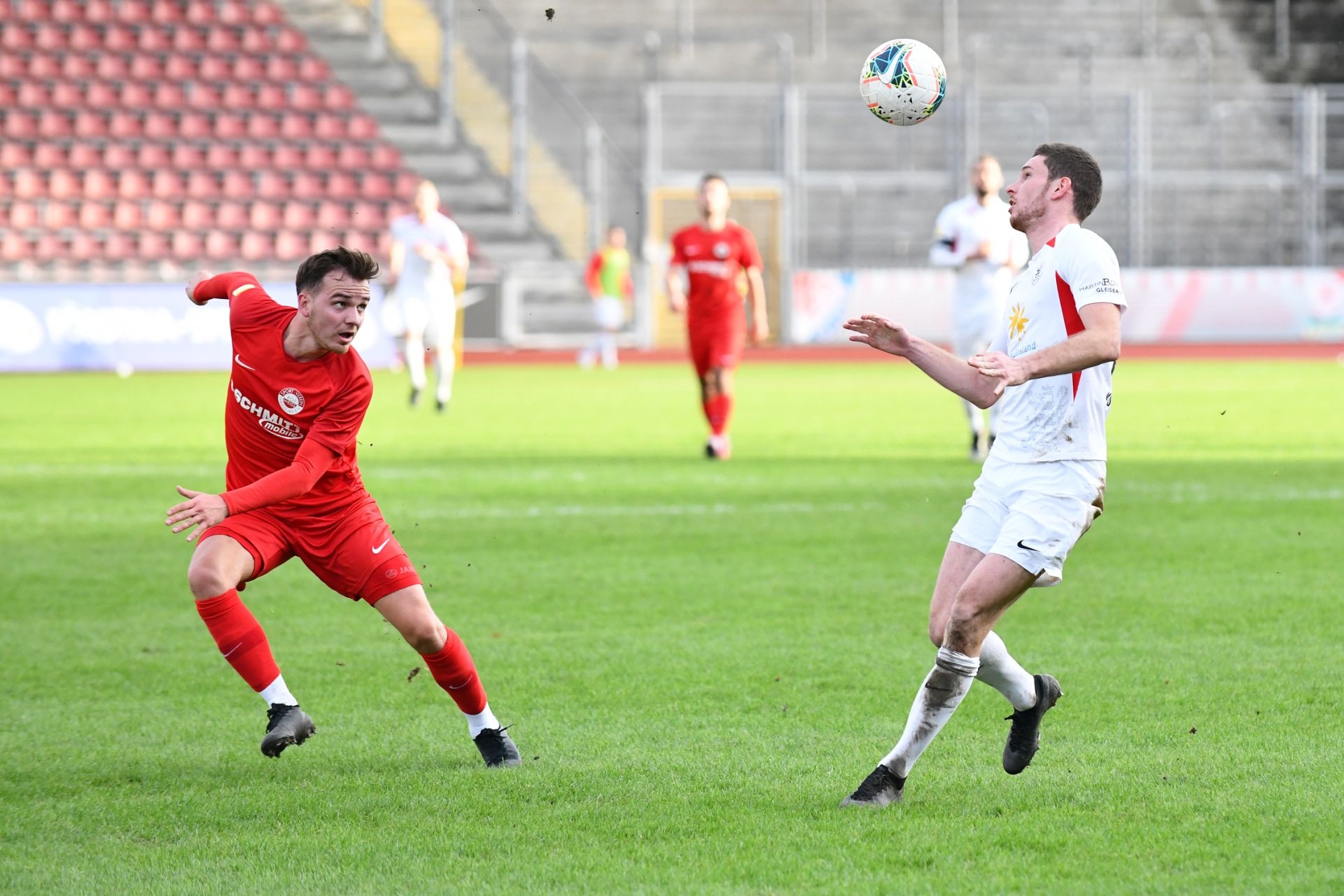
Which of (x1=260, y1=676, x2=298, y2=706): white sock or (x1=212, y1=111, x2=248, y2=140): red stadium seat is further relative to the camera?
(x1=212, y1=111, x2=248, y2=140): red stadium seat

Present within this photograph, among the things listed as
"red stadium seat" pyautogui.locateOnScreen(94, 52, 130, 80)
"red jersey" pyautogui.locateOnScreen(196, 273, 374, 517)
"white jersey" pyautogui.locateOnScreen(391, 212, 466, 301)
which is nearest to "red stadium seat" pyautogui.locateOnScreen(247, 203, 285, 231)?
"red stadium seat" pyautogui.locateOnScreen(94, 52, 130, 80)

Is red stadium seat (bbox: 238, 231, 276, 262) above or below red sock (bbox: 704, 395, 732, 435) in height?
above

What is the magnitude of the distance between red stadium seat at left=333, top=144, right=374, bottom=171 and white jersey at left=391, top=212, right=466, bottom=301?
41.3 ft

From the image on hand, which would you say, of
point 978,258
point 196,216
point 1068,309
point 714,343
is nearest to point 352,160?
point 196,216

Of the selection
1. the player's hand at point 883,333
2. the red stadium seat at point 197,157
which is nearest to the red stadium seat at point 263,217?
the red stadium seat at point 197,157

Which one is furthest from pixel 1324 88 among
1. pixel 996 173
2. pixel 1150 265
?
pixel 996 173

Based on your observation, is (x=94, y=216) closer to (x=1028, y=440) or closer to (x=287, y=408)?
(x=287, y=408)

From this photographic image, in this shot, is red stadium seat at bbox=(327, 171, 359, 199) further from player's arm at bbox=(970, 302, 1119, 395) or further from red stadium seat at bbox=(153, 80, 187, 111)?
player's arm at bbox=(970, 302, 1119, 395)

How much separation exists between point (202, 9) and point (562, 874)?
30.2 m

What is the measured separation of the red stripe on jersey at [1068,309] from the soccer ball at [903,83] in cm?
123

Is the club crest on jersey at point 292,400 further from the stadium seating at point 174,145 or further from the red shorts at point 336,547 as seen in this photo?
the stadium seating at point 174,145

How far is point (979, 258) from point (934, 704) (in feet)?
31.3

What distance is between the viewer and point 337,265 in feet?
16.5

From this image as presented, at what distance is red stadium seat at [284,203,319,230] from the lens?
29.1 m
